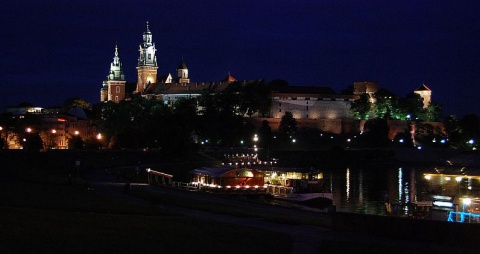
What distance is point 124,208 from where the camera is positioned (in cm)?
A: 2888

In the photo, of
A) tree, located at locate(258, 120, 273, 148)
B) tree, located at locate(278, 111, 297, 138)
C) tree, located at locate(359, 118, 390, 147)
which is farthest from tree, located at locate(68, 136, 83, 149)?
tree, located at locate(359, 118, 390, 147)

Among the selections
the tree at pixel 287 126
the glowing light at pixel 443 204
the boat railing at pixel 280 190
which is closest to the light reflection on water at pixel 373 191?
the boat railing at pixel 280 190

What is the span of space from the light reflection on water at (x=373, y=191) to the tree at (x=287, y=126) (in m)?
42.4

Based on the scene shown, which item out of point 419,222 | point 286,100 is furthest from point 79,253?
point 286,100

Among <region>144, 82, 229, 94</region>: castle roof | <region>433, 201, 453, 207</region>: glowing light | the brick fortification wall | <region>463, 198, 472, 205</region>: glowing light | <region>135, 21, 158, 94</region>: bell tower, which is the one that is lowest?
<region>433, 201, 453, 207</region>: glowing light

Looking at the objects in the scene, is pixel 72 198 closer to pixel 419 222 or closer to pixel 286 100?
pixel 419 222

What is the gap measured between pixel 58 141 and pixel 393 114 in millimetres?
69274

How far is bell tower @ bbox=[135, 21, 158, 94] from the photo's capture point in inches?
6718

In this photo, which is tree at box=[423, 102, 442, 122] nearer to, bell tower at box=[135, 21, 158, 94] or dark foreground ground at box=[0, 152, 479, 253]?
bell tower at box=[135, 21, 158, 94]

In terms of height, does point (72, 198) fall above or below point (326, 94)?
below

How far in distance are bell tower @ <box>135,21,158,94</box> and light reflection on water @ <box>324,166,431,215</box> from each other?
9139 centimetres

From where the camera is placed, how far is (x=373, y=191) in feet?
210

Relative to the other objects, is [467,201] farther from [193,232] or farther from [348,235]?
[193,232]

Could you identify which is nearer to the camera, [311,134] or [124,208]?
[124,208]
